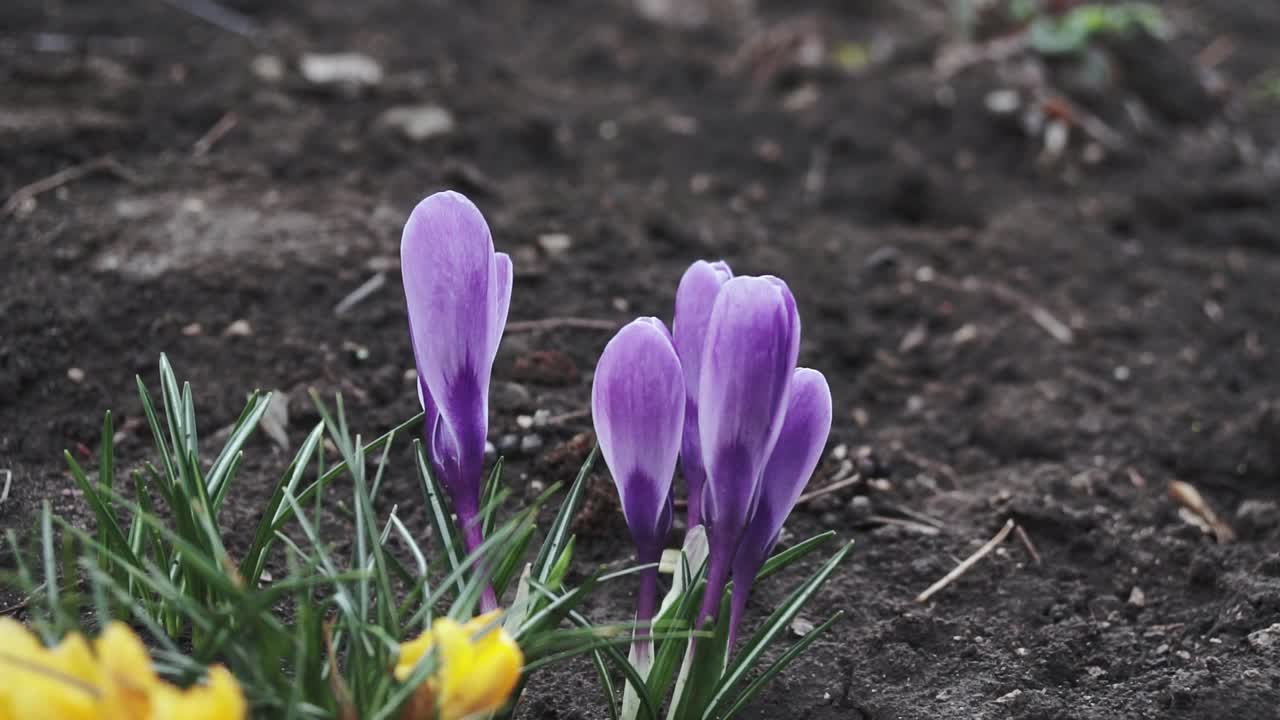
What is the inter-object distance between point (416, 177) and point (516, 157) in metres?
0.35

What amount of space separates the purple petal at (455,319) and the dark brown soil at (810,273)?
407 mm

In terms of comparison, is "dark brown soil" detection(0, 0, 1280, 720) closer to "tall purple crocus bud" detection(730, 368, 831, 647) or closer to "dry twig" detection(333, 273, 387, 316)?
"dry twig" detection(333, 273, 387, 316)

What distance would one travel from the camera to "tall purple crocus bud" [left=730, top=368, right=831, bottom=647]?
135 cm

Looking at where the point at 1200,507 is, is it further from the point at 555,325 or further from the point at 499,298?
the point at 499,298

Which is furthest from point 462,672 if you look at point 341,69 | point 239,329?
point 341,69

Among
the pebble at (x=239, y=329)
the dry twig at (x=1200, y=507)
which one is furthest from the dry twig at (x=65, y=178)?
the dry twig at (x=1200, y=507)

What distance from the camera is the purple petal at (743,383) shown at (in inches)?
47.8

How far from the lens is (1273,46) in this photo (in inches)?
200

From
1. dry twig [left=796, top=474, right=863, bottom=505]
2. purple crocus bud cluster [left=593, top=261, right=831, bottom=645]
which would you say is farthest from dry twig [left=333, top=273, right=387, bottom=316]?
purple crocus bud cluster [left=593, top=261, right=831, bottom=645]

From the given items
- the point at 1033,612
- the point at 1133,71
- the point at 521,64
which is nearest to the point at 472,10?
the point at 521,64

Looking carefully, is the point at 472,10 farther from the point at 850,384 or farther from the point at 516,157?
the point at 850,384

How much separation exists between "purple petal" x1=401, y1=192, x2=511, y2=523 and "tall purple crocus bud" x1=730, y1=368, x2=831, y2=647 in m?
0.32

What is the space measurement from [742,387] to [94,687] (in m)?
0.64

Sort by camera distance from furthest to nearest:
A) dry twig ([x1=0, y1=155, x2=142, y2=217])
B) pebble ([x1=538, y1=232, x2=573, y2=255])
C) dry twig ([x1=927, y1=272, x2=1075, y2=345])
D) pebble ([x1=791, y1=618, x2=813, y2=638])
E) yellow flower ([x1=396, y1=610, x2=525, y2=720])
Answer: dry twig ([x1=927, y1=272, x2=1075, y2=345]) < pebble ([x1=538, y1=232, x2=573, y2=255]) < dry twig ([x1=0, y1=155, x2=142, y2=217]) < pebble ([x1=791, y1=618, x2=813, y2=638]) < yellow flower ([x1=396, y1=610, x2=525, y2=720])
